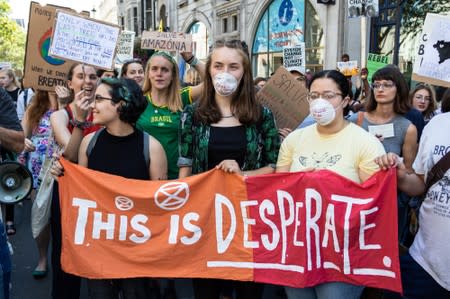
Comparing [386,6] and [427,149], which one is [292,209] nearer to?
[427,149]

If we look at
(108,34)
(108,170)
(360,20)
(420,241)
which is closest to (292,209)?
(420,241)

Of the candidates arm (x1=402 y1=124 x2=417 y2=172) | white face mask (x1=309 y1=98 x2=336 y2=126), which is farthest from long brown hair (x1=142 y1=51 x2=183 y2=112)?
arm (x1=402 y1=124 x2=417 y2=172)

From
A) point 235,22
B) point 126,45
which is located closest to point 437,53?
point 126,45

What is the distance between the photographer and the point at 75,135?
291cm

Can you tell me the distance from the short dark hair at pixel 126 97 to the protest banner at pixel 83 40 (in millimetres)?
1043

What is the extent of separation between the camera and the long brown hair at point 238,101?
9.20 feet

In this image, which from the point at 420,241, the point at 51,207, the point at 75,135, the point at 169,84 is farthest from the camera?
the point at 169,84

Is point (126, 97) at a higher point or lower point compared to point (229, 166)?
higher

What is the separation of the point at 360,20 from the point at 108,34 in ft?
31.9

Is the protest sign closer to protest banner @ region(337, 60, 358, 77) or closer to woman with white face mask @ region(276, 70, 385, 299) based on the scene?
protest banner @ region(337, 60, 358, 77)

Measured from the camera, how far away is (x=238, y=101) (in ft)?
9.43

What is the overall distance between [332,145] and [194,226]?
94cm

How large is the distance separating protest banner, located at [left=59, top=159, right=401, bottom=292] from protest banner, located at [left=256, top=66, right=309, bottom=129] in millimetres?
1134

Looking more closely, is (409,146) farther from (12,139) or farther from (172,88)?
(12,139)
